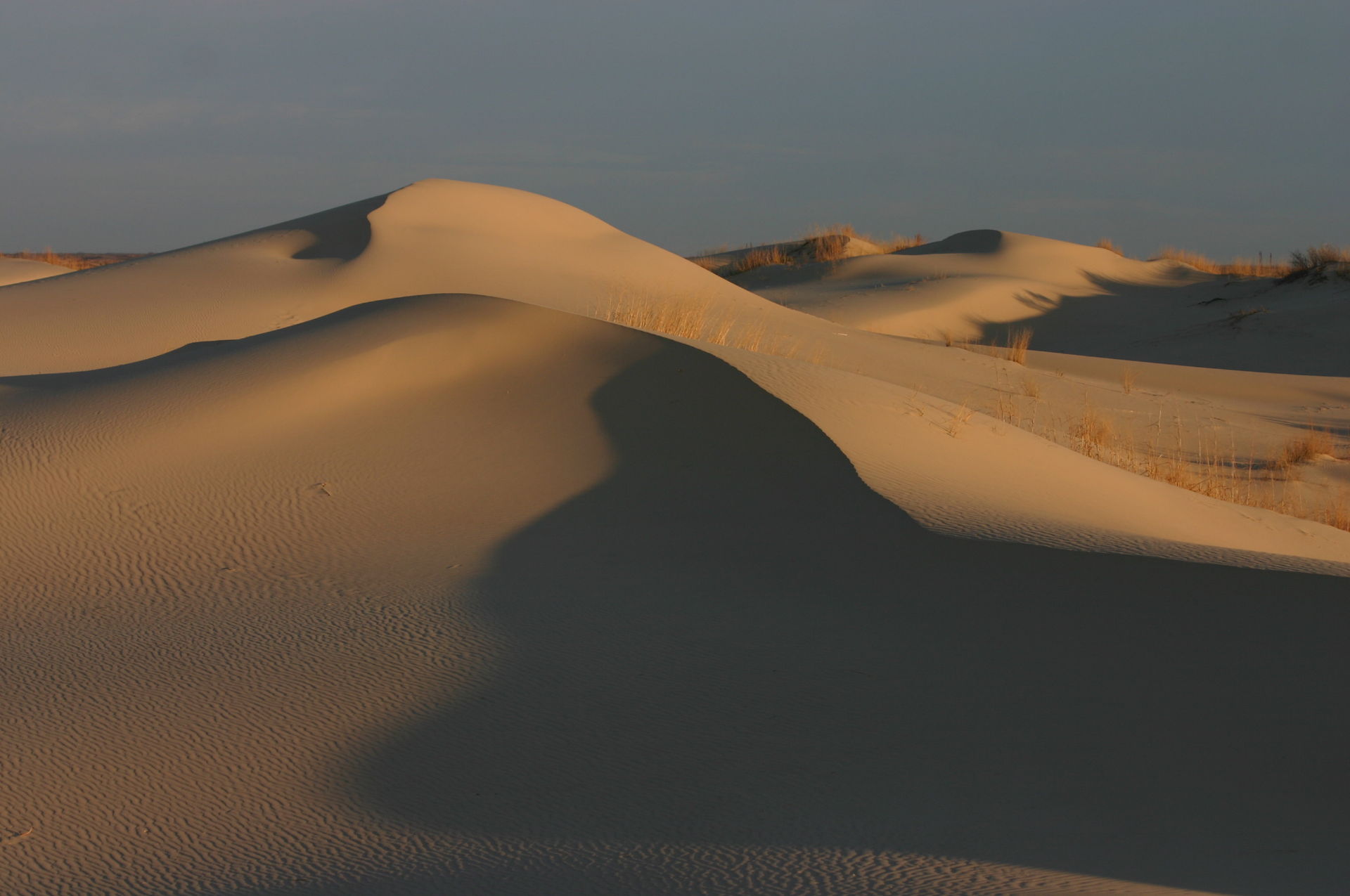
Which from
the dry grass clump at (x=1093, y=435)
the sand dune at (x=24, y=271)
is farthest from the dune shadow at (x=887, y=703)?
the sand dune at (x=24, y=271)

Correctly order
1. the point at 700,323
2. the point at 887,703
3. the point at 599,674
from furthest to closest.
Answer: the point at 700,323
the point at 599,674
the point at 887,703

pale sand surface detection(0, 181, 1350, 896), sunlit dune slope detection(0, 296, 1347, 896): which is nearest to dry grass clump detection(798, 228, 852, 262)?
pale sand surface detection(0, 181, 1350, 896)

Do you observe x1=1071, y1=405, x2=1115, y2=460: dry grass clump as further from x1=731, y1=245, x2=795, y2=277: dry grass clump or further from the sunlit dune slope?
x1=731, y1=245, x2=795, y2=277: dry grass clump

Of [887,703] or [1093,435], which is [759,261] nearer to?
[1093,435]

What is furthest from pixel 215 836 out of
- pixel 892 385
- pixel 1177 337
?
pixel 1177 337

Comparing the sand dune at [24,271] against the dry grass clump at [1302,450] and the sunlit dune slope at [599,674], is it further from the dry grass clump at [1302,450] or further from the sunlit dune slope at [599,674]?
the dry grass clump at [1302,450]

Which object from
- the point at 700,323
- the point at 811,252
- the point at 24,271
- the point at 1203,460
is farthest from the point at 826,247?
the point at 1203,460

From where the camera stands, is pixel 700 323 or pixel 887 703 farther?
pixel 700 323
